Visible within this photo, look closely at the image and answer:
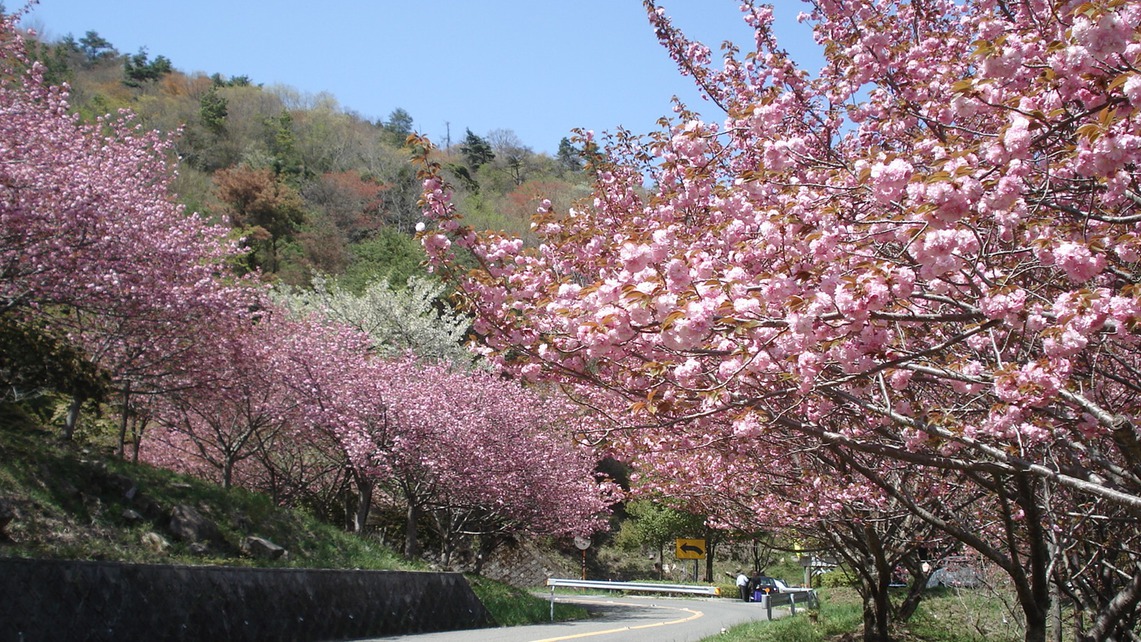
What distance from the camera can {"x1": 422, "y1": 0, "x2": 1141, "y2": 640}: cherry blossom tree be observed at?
3.34 metres


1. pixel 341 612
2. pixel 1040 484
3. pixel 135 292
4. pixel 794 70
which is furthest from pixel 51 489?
pixel 1040 484

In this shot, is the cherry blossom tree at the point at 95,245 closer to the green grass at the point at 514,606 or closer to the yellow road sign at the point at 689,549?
the green grass at the point at 514,606

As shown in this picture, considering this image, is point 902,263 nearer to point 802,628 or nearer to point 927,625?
point 802,628

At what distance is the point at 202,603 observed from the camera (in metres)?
9.18

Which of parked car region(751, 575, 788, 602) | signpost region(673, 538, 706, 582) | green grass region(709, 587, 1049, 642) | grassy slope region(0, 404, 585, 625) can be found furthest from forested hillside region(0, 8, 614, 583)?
parked car region(751, 575, 788, 602)

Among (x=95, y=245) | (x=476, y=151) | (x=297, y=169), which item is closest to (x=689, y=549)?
(x=95, y=245)

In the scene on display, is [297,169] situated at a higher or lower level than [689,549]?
higher

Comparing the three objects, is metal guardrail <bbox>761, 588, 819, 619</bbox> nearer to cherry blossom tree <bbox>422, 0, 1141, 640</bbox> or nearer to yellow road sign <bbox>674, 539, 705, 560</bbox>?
yellow road sign <bbox>674, 539, 705, 560</bbox>

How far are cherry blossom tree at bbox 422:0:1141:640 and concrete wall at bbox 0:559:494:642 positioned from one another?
503 cm

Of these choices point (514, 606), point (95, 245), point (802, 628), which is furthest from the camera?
point (514, 606)

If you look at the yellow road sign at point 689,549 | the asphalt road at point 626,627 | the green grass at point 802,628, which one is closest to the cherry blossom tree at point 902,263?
the green grass at point 802,628

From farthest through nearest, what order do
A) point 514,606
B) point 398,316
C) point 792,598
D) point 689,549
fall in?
point 398,316, point 689,549, point 792,598, point 514,606

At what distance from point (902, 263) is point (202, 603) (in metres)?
8.30

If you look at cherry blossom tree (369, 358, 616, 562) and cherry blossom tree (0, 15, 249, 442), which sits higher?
cherry blossom tree (0, 15, 249, 442)
